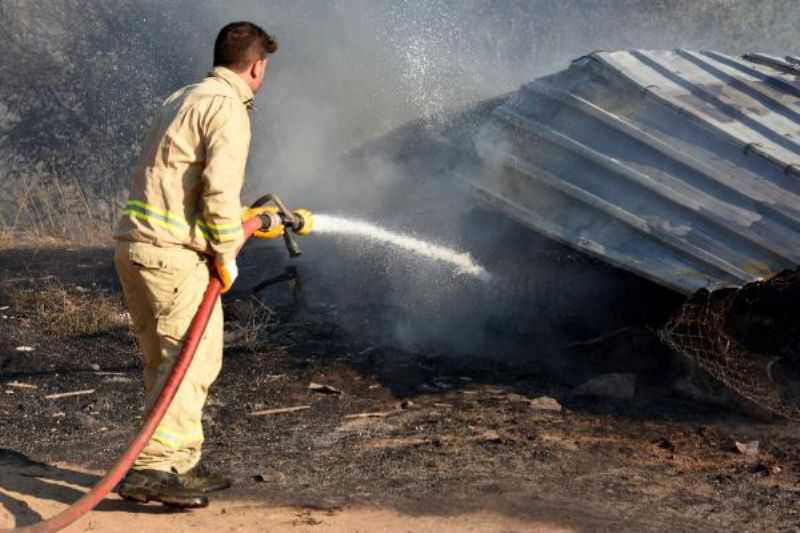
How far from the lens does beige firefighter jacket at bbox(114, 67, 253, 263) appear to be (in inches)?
166

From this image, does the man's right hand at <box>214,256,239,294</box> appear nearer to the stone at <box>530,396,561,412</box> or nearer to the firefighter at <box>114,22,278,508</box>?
the firefighter at <box>114,22,278,508</box>

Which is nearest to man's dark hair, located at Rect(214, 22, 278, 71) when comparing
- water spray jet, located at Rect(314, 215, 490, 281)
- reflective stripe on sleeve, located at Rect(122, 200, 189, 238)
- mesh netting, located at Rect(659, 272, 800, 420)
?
reflective stripe on sleeve, located at Rect(122, 200, 189, 238)

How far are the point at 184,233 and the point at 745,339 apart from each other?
4088 mm

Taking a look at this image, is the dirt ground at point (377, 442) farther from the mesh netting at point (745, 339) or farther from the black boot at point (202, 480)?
the mesh netting at point (745, 339)

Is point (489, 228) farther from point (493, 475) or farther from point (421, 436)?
point (493, 475)

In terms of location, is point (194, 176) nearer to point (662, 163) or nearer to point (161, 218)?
point (161, 218)

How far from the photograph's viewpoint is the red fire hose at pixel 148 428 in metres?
3.91

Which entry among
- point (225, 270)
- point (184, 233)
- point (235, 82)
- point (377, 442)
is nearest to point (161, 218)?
point (184, 233)

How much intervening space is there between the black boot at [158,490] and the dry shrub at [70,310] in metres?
3.35

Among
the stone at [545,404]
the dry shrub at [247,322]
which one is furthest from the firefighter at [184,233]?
the dry shrub at [247,322]

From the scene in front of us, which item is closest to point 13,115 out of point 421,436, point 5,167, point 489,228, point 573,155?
point 5,167

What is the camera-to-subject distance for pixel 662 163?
21.7 ft

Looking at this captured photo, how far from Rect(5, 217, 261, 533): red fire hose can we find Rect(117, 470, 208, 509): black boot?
30 centimetres

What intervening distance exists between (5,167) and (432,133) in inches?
238
